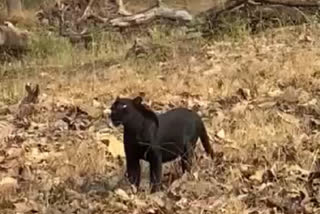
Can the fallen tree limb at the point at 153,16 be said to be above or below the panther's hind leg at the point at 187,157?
above

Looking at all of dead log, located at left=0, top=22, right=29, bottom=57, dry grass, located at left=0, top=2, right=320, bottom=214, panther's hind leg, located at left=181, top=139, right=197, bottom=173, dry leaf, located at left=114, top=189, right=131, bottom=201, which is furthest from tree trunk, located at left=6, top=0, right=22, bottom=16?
dry leaf, located at left=114, top=189, right=131, bottom=201

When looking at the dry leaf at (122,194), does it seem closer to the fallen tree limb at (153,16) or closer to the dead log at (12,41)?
the dead log at (12,41)

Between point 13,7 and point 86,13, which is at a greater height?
point 86,13

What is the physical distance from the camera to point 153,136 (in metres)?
5.25

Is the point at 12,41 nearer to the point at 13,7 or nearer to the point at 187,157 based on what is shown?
the point at 187,157

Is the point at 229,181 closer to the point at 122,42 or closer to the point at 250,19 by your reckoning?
the point at 250,19

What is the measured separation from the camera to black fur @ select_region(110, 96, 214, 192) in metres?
5.18

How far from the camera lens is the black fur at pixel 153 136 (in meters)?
5.18

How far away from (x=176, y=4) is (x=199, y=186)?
18.0 m

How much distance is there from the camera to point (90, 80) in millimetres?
9547

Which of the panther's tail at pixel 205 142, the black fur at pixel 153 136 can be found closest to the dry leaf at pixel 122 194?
the black fur at pixel 153 136

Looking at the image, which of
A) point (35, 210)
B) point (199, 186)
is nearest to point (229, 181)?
point (199, 186)

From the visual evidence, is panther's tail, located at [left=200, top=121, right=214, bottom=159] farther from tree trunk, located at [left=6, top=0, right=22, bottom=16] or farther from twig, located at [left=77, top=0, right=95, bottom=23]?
tree trunk, located at [left=6, top=0, right=22, bottom=16]

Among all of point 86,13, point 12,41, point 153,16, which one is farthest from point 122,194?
point 86,13
